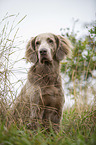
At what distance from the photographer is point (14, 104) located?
6.27 ft

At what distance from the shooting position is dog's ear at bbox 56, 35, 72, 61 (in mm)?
2936

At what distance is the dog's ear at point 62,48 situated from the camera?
2.94 m

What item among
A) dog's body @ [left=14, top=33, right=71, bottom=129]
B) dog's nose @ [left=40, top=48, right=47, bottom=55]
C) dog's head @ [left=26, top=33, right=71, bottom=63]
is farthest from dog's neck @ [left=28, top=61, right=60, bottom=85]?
dog's nose @ [left=40, top=48, right=47, bottom=55]

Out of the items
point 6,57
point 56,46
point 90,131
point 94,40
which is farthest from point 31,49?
point 90,131

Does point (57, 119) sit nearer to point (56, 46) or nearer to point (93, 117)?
point (93, 117)

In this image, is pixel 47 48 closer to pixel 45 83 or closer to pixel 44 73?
pixel 44 73

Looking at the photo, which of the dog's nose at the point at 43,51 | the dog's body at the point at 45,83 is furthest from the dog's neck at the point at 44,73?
the dog's nose at the point at 43,51

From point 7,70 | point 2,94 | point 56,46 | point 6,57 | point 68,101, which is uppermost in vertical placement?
point 56,46

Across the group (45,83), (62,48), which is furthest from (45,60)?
(62,48)

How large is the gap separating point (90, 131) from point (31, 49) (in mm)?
1864

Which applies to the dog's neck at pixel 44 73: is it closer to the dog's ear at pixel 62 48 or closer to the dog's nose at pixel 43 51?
the dog's ear at pixel 62 48

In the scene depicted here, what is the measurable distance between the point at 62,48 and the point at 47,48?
60 centimetres

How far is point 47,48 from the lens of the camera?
2568 millimetres

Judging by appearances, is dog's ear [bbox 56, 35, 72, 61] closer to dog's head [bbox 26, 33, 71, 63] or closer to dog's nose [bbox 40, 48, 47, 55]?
dog's head [bbox 26, 33, 71, 63]
